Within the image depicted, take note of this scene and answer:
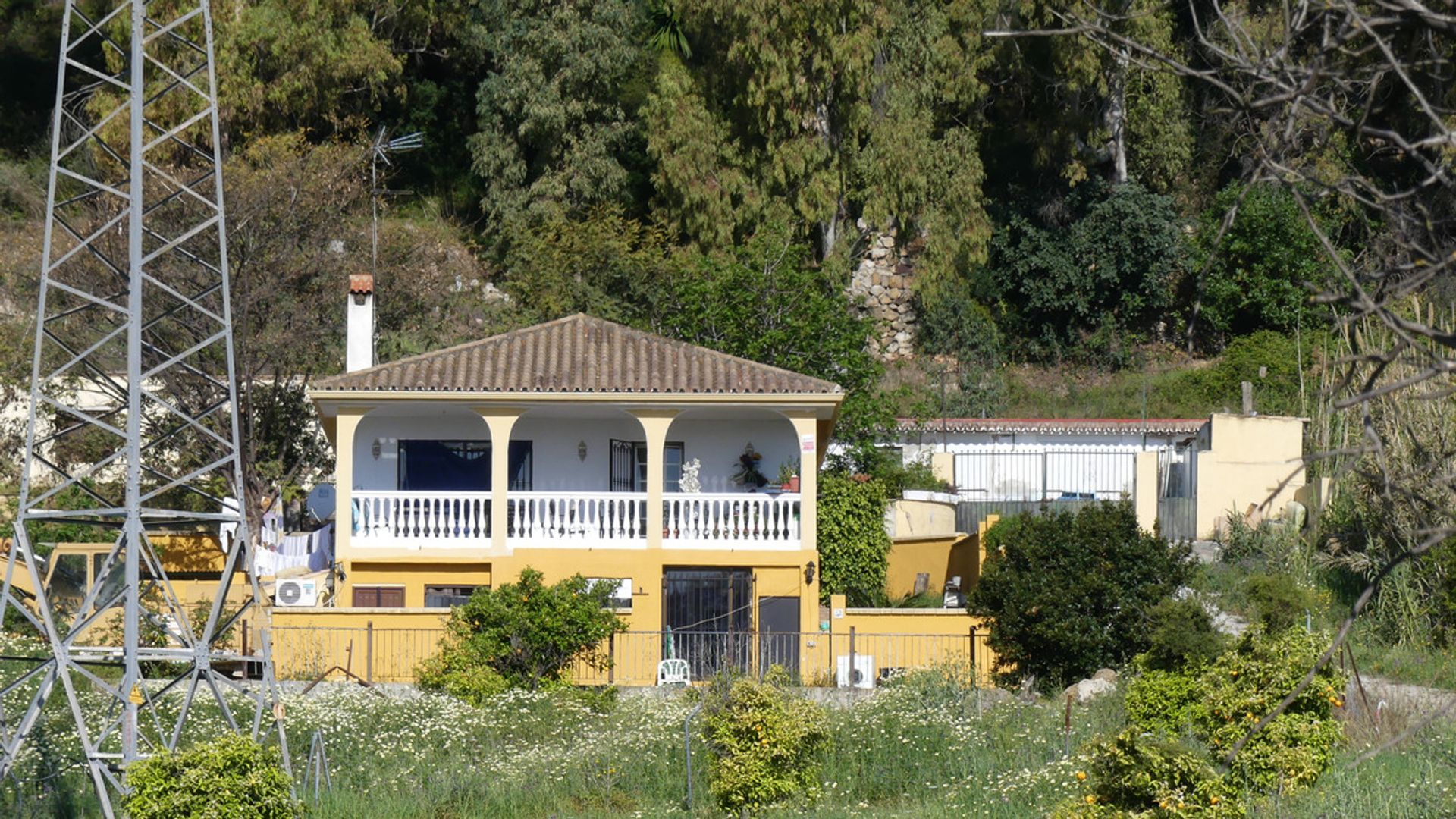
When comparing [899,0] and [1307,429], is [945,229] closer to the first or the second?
[899,0]

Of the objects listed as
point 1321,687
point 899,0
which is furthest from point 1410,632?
point 899,0

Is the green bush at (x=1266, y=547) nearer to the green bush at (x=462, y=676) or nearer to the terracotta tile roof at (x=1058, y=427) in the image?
the terracotta tile roof at (x=1058, y=427)

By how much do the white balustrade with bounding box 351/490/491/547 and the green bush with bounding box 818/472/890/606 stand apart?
5.86 m

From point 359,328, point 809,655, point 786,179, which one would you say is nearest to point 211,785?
point 809,655

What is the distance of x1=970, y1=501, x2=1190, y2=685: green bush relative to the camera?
72.4 ft

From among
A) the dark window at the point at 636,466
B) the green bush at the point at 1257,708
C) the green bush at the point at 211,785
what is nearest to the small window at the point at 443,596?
the dark window at the point at 636,466

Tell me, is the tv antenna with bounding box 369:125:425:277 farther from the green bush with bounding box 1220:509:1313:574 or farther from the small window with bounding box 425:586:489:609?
the green bush with bounding box 1220:509:1313:574

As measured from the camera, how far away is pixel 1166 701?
1802 centimetres

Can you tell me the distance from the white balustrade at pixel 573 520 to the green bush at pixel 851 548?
3.82 metres

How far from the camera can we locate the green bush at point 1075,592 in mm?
22078

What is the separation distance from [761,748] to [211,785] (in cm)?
502

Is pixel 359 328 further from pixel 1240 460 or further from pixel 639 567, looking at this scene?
pixel 1240 460

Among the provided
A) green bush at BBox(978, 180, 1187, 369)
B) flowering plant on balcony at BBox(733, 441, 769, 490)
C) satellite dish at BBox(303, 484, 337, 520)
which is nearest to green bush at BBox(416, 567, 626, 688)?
flowering plant on balcony at BBox(733, 441, 769, 490)

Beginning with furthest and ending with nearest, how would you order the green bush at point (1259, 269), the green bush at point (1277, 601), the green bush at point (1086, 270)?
the green bush at point (1086, 270), the green bush at point (1259, 269), the green bush at point (1277, 601)
